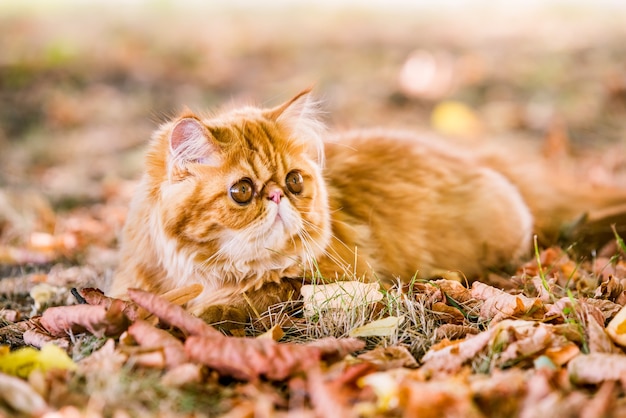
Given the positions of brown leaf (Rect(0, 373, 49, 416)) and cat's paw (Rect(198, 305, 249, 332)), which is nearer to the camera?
brown leaf (Rect(0, 373, 49, 416))

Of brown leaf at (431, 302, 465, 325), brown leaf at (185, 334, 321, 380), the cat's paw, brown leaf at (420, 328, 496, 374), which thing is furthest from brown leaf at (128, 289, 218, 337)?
brown leaf at (431, 302, 465, 325)

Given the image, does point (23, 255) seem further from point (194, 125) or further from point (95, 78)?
point (95, 78)

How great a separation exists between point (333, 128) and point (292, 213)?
2.38 metres

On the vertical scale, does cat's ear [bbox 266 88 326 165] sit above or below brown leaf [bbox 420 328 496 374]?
above

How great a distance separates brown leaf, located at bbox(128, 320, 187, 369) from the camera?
1.86 metres

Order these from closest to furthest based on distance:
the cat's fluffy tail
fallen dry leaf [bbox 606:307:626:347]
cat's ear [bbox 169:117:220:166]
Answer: fallen dry leaf [bbox 606:307:626:347]
cat's ear [bbox 169:117:220:166]
the cat's fluffy tail

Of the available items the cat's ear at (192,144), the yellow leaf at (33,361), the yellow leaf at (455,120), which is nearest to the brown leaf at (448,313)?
the cat's ear at (192,144)

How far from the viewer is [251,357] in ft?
5.91

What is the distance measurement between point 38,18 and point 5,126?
4026 mm

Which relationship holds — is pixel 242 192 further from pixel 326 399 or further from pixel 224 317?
pixel 326 399

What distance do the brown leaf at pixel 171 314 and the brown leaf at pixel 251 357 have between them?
129 mm

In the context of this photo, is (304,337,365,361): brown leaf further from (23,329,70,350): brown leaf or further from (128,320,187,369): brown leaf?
(23,329,70,350): brown leaf

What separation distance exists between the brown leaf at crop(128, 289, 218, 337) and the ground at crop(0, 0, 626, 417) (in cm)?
1

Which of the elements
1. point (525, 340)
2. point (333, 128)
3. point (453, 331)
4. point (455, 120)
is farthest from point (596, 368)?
point (455, 120)
